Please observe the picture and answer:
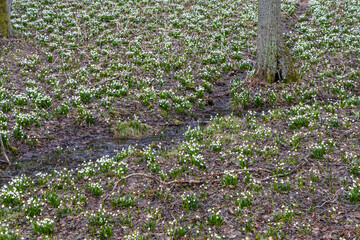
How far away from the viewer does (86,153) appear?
8750 mm

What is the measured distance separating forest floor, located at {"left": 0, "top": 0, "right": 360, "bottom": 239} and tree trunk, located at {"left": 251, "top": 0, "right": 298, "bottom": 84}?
1.88 ft

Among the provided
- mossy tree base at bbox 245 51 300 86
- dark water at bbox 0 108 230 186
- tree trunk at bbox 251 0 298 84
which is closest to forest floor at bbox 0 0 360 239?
dark water at bbox 0 108 230 186

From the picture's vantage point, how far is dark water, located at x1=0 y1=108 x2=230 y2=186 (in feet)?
26.1

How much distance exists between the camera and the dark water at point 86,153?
7.95 meters

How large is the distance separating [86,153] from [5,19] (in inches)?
375

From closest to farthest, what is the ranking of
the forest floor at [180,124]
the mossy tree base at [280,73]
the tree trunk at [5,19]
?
1. the forest floor at [180,124]
2. the mossy tree base at [280,73]
3. the tree trunk at [5,19]

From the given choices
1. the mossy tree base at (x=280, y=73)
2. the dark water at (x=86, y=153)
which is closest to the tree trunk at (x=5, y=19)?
the dark water at (x=86, y=153)

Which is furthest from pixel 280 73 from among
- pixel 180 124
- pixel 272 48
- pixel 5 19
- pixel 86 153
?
pixel 5 19

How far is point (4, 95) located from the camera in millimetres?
10672

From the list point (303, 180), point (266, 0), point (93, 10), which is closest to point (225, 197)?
point (303, 180)

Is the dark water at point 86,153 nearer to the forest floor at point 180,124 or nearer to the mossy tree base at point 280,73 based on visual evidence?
the forest floor at point 180,124

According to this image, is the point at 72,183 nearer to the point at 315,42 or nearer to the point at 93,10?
the point at 315,42

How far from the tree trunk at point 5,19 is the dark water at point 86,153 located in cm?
889

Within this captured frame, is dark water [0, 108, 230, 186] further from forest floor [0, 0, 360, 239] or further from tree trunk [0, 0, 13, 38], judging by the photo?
tree trunk [0, 0, 13, 38]
